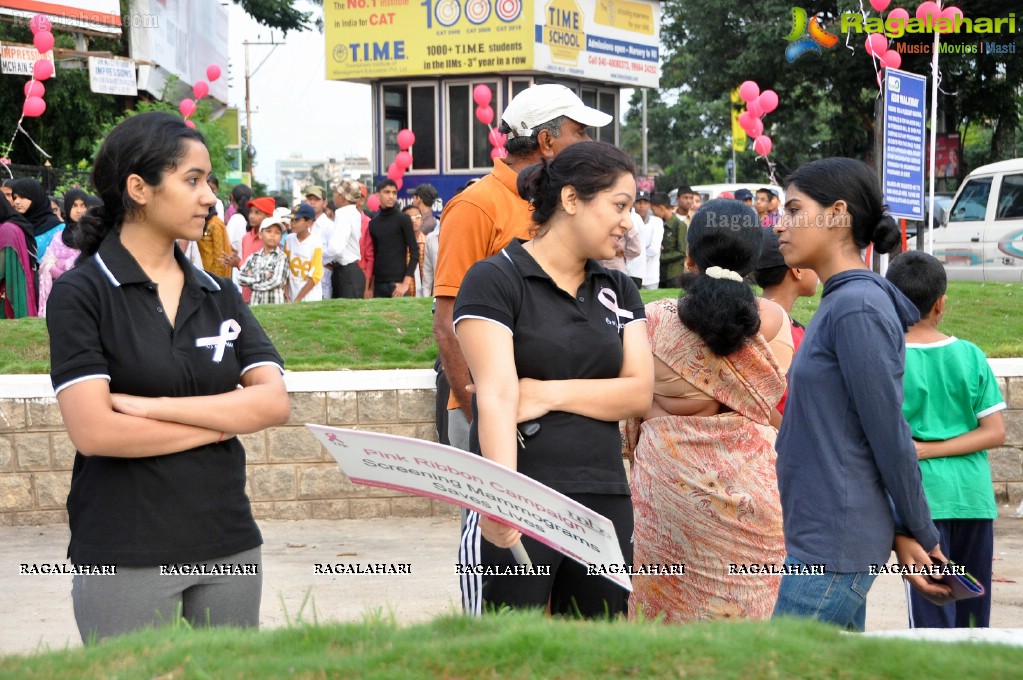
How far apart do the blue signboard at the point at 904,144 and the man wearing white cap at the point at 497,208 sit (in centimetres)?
810

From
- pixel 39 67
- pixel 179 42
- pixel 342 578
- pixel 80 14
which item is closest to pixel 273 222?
pixel 342 578

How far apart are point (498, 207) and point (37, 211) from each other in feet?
28.5

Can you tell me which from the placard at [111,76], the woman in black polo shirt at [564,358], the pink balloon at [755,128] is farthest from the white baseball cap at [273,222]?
the placard at [111,76]

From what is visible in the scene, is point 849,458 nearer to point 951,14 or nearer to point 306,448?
point 306,448

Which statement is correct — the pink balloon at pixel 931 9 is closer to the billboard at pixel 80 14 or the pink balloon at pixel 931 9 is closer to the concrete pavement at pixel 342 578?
the concrete pavement at pixel 342 578

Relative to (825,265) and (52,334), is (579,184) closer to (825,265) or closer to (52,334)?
(825,265)

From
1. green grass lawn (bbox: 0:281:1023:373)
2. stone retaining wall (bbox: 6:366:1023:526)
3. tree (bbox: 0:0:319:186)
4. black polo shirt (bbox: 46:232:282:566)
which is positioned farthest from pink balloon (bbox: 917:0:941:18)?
tree (bbox: 0:0:319:186)

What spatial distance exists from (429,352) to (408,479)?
5865 mm

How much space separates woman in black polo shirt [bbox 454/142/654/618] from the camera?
3.31m

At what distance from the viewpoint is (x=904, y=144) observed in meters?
12.0

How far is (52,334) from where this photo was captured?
9.89 ft

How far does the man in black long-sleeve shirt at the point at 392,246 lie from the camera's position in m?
13.1

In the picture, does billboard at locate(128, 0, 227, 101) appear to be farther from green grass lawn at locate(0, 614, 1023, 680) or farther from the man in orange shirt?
green grass lawn at locate(0, 614, 1023, 680)

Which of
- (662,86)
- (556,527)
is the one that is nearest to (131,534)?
(556,527)
